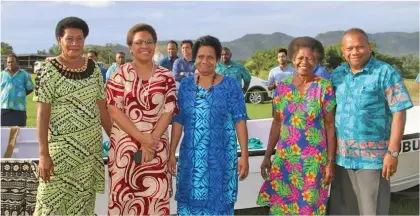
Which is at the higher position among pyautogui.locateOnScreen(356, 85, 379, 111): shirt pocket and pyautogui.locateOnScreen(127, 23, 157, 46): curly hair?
pyautogui.locateOnScreen(127, 23, 157, 46): curly hair

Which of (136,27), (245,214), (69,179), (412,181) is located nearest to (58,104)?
(69,179)

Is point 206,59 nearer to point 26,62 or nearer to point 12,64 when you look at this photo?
point 12,64

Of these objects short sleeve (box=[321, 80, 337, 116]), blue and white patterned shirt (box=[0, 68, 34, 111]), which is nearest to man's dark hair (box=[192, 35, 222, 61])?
short sleeve (box=[321, 80, 337, 116])

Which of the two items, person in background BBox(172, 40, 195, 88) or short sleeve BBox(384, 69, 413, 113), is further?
person in background BBox(172, 40, 195, 88)

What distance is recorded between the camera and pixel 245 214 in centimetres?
515

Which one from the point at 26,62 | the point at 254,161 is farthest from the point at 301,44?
the point at 26,62

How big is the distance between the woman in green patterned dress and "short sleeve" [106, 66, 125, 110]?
0.18m

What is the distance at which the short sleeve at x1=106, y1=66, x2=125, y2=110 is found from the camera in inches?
114

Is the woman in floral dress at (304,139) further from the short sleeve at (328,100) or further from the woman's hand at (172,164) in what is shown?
the woman's hand at (172,164)

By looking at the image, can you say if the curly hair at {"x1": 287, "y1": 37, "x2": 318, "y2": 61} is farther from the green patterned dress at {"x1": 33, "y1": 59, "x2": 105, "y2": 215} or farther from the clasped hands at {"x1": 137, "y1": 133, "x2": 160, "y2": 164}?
the green patterned dress at {"x1": 33, "y1": 59, "x2": 105, "y2": 215}

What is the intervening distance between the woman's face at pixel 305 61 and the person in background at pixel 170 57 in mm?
4080

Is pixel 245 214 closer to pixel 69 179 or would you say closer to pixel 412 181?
pixel 412 181

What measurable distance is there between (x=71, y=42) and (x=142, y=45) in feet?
1.58

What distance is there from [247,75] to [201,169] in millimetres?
4640
